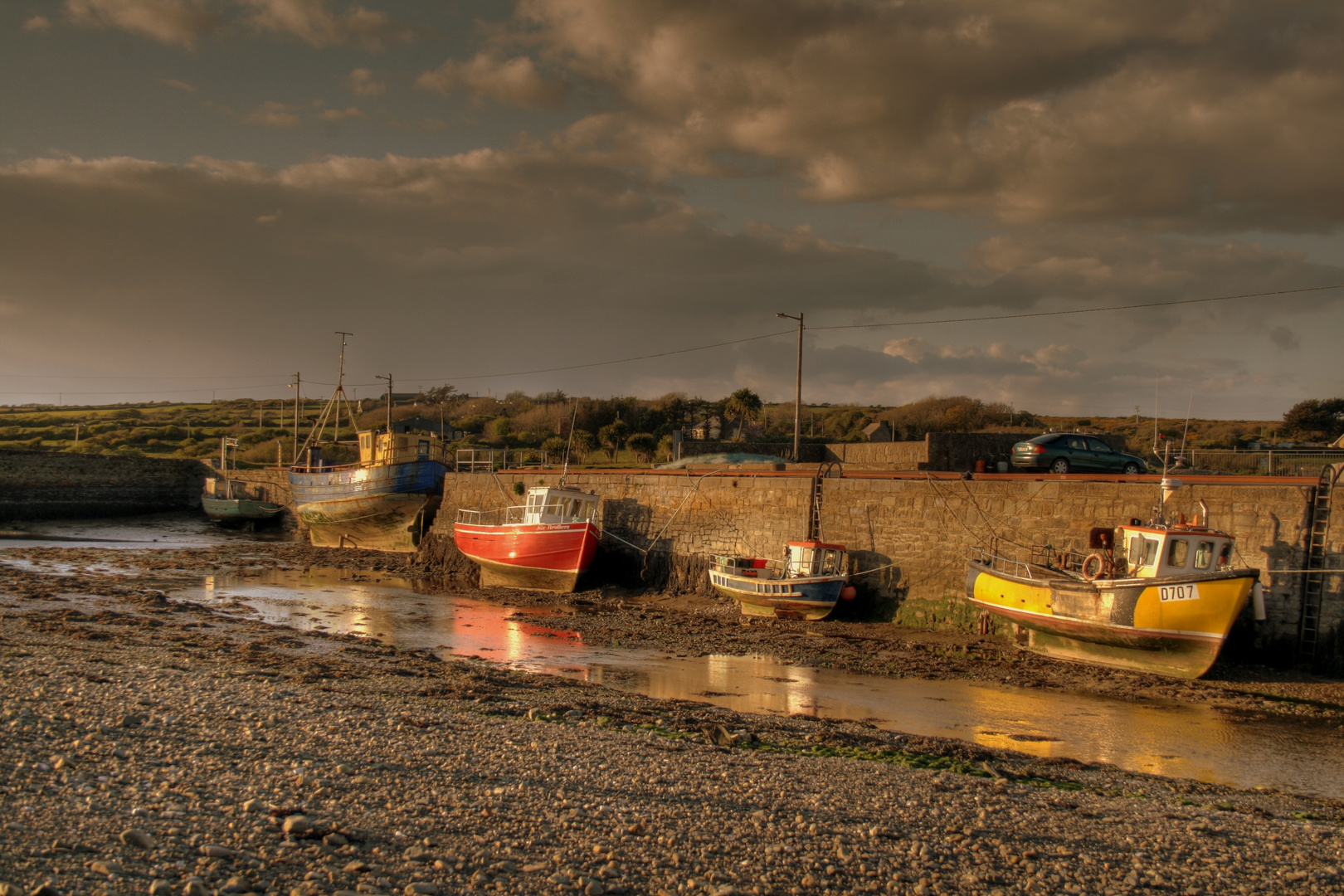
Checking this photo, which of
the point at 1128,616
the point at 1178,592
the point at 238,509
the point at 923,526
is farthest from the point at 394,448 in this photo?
the point at 1178,592

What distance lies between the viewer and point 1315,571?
519 inches

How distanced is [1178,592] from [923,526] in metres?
→ 5.94

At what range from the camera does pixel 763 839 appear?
235 inches

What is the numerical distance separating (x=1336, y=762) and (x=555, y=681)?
993 cm

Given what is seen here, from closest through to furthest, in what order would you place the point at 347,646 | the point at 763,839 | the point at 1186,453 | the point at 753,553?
the point at 763,839 < the point at 347,646 < the point at 753,553 < the point at 1186,453

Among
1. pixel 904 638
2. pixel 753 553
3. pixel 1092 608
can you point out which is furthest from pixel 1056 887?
pixel 753 553

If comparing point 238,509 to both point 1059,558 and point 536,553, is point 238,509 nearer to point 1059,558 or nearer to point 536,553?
point 536,553

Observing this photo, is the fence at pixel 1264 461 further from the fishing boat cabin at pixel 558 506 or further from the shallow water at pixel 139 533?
the shallow water at pixel 139 533

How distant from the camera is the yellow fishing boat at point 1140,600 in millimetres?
13008

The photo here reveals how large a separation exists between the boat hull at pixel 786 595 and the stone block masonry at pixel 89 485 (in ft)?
146

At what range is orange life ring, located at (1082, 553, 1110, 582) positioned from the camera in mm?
14531

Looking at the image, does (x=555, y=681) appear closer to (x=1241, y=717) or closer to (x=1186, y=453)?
(x=1241, y=717)

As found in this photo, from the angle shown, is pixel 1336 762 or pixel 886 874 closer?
pixel 886 874

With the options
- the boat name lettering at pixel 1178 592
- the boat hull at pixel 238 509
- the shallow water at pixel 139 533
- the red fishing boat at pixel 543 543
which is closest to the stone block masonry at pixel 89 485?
the shallow water at pixel 139 533
